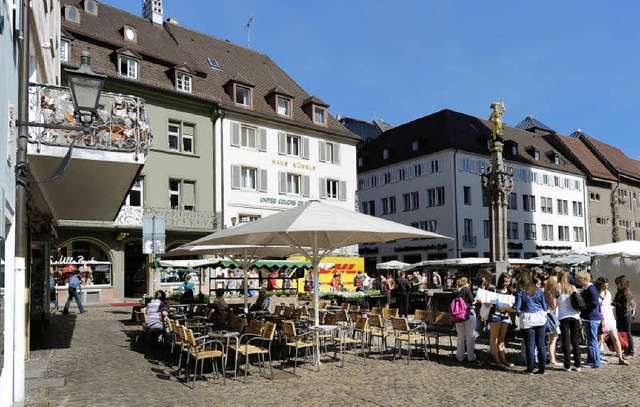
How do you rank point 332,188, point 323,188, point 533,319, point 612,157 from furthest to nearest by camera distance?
1. point 612,157
2. point 332,188
3. point 323,188
4. point 533,319

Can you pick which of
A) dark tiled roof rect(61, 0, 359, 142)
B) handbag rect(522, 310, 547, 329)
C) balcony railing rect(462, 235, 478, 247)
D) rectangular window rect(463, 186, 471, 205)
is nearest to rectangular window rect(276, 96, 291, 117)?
dark tiled roof rect(61, 0, 359, 142)

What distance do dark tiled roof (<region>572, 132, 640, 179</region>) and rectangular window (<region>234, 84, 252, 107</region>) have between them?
46.8 m

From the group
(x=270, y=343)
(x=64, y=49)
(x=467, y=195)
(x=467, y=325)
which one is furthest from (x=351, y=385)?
A: (x=467, y=195)

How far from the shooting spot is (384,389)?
30.2 ft

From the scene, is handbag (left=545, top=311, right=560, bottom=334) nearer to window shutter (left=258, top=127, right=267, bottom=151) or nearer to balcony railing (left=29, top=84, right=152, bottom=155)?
balcony railing (left=29, top=84, right=152, bottom=155)

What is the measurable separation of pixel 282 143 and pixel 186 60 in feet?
24.7

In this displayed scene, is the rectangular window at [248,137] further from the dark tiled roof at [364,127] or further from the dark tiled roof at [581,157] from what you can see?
the dark tiled roof at [581,157]

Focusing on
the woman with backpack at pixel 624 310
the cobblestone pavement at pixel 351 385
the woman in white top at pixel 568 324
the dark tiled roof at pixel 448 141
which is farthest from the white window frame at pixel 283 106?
the woman in white top at pixel 568 324

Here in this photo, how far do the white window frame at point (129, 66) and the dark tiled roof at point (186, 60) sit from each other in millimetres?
297

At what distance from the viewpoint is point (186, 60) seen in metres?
37.2

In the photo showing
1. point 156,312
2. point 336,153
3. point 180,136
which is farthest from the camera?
point 336,153

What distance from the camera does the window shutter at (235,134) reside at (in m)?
35.8

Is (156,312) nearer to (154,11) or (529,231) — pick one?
(154,11)

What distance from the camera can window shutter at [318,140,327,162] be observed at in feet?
131
